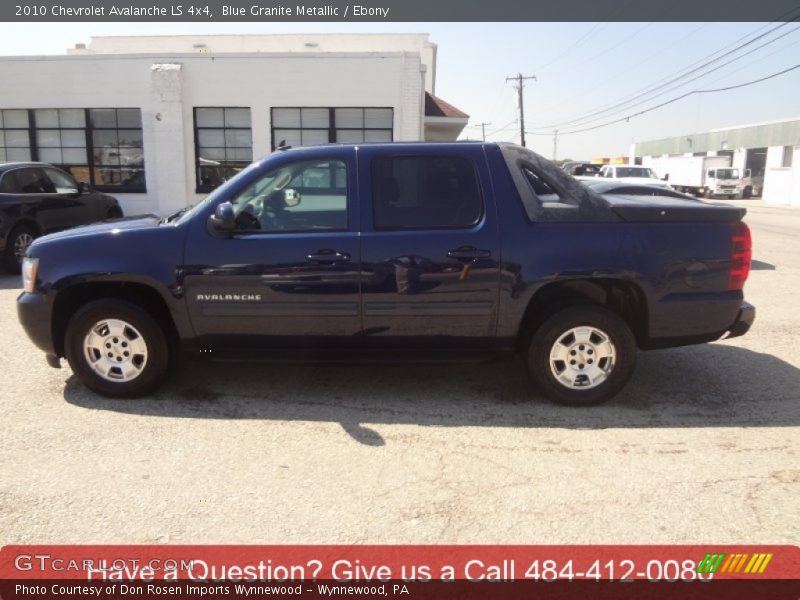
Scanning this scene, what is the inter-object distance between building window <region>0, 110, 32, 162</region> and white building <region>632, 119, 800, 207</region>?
37.4m

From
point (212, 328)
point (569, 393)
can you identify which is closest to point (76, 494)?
point (212, 328)

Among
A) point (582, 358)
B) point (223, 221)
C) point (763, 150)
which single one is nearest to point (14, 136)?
point (223, 221)

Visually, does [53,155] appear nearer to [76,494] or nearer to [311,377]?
[311,377]

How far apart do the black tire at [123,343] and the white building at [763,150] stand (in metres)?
39.9

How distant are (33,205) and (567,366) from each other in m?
9.01

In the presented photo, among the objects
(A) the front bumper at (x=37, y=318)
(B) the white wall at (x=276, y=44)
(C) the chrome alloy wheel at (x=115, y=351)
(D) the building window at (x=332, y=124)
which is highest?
(B) the white wall at (x=276, y=44)

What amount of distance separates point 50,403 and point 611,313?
161 inches

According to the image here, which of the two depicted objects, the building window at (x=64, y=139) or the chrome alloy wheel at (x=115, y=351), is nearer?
the chrome alloy wheel at (x=115, y=351)

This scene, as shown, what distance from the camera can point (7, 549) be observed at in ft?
9.53

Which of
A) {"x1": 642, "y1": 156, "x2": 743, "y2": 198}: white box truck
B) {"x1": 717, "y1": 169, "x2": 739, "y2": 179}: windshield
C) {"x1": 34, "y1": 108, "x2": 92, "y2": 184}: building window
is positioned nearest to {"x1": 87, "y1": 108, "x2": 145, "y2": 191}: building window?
{"x1": 34, "y1": 108, "x2": 92, "y2": 184}: building window

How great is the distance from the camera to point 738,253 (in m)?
4.51

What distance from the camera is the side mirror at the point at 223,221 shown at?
14.0 ft

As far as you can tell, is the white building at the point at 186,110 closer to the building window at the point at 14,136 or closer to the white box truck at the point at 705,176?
the building window at the point at 14,136

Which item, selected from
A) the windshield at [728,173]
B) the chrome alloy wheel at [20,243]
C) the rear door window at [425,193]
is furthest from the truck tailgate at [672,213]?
the windshield at [728,173]
